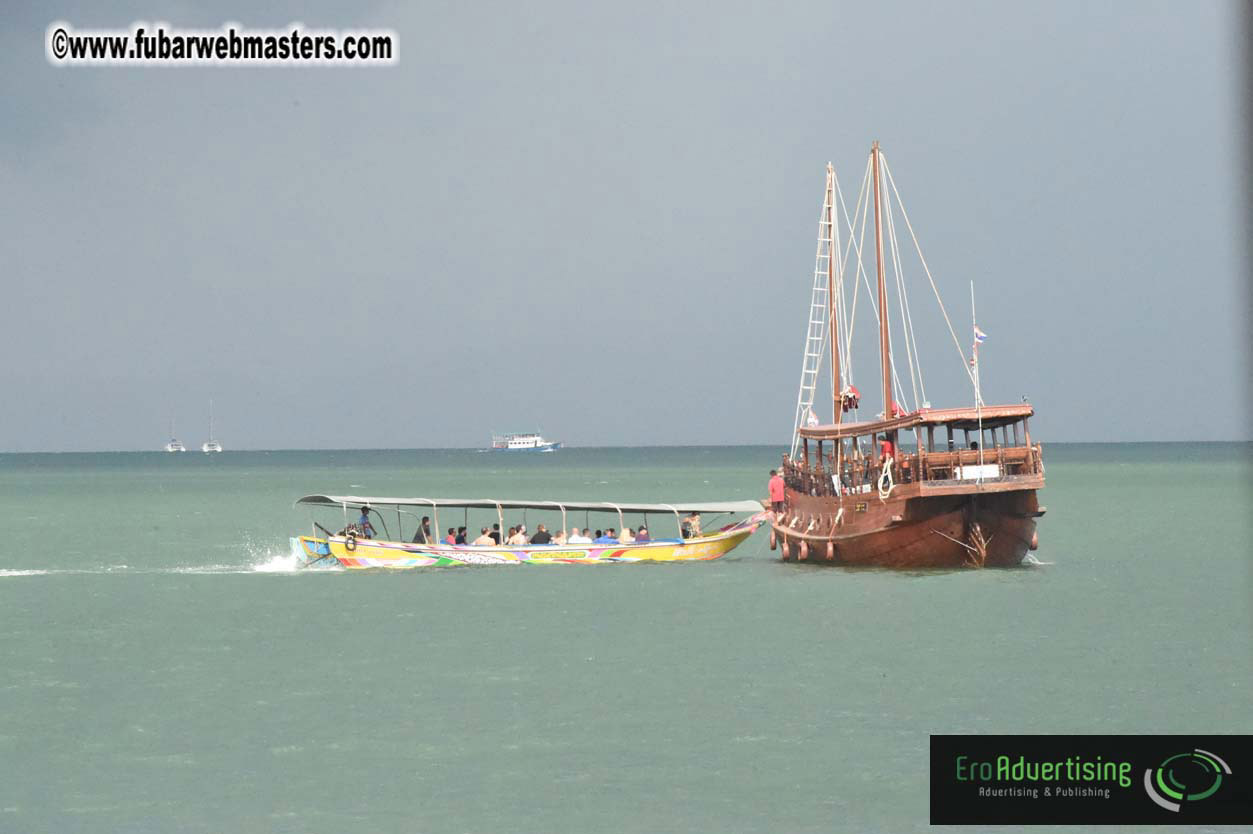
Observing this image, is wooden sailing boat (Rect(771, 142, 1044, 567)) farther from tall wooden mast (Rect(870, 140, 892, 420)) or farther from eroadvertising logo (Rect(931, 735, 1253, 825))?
eroadvertising logo (Rect(931, 735, 1253, 825))

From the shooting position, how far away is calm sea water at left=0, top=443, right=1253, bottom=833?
1884 centimetres

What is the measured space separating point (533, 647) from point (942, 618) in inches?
409

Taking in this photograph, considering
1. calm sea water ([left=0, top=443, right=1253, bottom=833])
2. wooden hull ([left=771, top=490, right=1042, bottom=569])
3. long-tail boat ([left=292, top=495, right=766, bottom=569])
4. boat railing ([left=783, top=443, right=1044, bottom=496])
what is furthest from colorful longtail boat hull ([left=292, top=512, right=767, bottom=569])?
boat railing ([left=783, top=443, right=1044, bottom=496])

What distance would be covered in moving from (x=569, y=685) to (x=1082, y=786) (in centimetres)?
1120

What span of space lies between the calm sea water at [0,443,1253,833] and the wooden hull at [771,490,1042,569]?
875 mm

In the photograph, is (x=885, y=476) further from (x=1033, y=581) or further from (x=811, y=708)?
(x=811, y=708)

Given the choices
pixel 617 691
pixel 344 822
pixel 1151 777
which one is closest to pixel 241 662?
pixel 617 691

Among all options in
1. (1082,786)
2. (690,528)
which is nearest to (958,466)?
(690,528)

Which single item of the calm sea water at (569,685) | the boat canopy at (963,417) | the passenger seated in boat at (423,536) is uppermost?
the boat canopy at (963,417)

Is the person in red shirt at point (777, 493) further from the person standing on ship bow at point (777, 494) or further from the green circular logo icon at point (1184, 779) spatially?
the green circular logo icon at point (1184, 779)

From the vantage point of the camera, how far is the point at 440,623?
34.5 m

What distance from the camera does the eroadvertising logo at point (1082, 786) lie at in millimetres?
17234

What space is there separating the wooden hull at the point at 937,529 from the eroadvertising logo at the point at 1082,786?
21.5m

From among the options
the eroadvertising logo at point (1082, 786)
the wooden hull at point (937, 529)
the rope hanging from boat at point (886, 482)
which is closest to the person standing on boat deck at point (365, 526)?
the wooden hull at point (937, 529)
